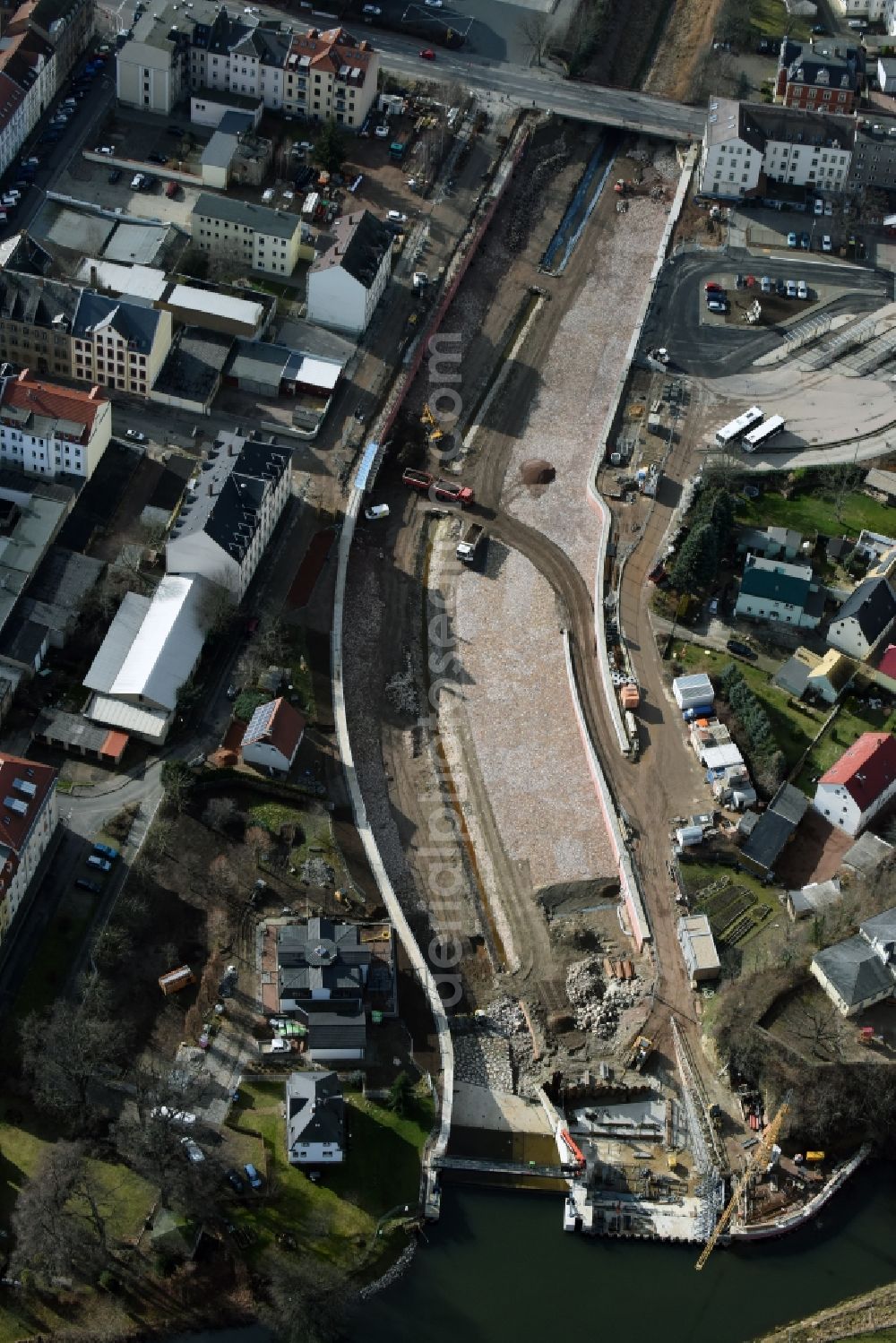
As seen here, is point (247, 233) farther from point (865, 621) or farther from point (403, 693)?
point (865, 621)

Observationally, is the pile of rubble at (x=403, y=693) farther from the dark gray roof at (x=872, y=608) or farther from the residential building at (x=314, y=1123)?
the residential building at (x=314, y=1123)

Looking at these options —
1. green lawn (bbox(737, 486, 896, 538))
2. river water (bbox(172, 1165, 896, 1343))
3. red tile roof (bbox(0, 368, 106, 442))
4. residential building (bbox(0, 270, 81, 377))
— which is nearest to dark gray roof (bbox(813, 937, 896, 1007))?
river water (bbox(172, 1165, 896, 1343))

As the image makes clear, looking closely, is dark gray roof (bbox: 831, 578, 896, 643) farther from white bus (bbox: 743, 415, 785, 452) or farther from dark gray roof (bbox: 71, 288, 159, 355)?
dark gray roof (bbox: 71, 288, 159, 355)

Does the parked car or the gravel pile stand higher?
the gravel pile

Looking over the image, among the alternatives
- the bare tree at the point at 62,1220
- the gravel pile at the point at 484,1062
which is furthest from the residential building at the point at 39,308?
the bare tree at the point at 62,1220

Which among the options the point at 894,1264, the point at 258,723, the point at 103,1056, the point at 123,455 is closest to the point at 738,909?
the point at 894,1264

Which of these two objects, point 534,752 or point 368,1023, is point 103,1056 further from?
point 534,752

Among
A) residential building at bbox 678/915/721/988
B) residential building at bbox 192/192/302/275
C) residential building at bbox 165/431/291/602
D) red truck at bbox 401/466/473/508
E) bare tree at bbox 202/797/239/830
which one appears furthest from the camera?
residential building at bbox 192/192/302/275
